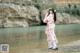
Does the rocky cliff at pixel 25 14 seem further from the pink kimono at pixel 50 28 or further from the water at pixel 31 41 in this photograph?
the pink kimono at pixel 50 28

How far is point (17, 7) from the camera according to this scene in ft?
43.1

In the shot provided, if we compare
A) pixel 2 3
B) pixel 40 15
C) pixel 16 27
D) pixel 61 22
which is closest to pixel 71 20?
pixel 61 22

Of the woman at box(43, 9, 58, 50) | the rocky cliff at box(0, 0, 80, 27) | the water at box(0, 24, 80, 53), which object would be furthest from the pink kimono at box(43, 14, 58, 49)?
the rocky cliff at box(0, 0, 80, 27)

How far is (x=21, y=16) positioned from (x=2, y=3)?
1347 mm

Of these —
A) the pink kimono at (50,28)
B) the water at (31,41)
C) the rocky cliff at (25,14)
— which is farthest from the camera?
the rocky cliff at (25,14)

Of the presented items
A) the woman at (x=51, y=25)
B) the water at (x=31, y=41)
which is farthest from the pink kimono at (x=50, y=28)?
the water at (x=31, y=41)

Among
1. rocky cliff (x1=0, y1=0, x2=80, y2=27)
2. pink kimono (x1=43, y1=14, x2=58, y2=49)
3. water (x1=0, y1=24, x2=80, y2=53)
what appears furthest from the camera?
rocky cliff (x1=0, y1=0, x2=80, y2=27)

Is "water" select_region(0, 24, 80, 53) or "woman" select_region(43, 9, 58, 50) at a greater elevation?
"woman" select_region(43, 9, 58, 50)

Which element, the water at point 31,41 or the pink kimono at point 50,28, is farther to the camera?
the water at point 31,41

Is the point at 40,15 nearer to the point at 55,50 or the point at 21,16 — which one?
the point at 21,16

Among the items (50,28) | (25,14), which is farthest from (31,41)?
(25,14)

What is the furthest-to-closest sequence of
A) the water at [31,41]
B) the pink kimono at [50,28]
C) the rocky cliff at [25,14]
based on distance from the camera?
the rocky cliff at [25,14] < the water at [31,41] < the pink kimono at [50,28]

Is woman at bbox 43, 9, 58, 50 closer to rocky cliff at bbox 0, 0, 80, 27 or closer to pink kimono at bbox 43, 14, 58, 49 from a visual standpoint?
pink kimono at bbox 43, 14, 58, 49

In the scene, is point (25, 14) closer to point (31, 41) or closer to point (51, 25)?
point (31, 41)
